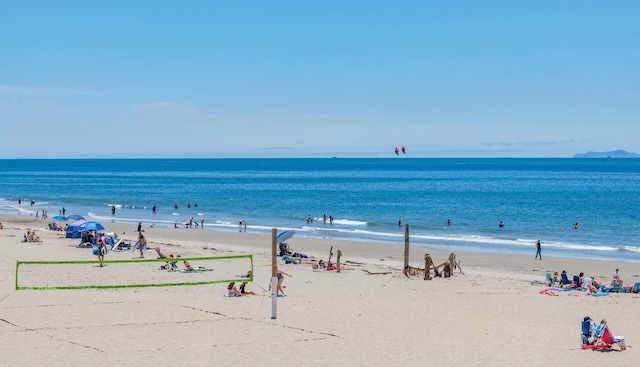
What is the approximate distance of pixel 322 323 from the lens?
16203 millimetres

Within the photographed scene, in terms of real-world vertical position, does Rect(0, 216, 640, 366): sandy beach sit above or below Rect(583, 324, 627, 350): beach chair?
below

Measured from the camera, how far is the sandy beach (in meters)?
13.1

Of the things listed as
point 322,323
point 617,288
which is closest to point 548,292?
point 617,288

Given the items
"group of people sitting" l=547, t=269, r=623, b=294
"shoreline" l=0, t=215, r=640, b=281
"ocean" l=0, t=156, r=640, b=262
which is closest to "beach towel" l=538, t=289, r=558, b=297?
"group of people sitting" l=547, t=269, r=623, b=294

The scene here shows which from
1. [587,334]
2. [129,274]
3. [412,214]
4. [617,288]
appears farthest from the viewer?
[412,214]

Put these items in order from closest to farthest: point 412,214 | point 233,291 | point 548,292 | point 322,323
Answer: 1. point 322,323
2. point 233,291
3. point 548,292
4. point 412,214

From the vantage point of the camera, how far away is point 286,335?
14.9 meters

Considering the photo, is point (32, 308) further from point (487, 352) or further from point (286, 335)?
point (487, 352)

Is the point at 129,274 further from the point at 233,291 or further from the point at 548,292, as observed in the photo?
the point at 548,292

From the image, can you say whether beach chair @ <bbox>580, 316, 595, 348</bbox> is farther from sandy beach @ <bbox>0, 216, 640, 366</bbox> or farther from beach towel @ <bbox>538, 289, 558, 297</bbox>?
beach towel @ <bbox>538, 289, 558, 297</bbox>

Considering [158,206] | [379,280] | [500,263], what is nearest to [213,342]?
[379,280]

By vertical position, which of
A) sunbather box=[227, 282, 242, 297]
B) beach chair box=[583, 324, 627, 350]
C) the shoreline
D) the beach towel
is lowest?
the shoreline

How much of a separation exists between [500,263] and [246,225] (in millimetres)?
22771

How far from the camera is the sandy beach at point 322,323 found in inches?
518
